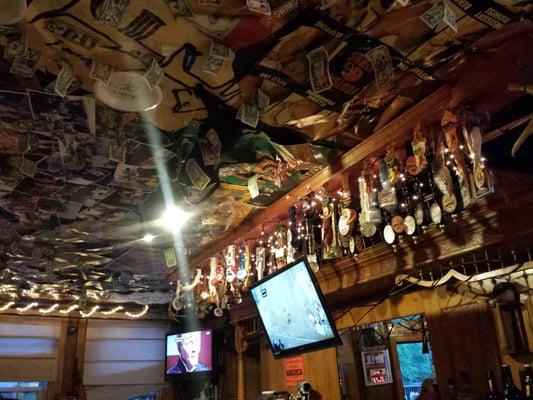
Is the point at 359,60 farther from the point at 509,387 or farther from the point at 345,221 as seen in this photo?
the point at 509,387

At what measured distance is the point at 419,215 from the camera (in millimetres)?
2527

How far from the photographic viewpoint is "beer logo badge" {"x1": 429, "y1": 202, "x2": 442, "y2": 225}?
2.41 m

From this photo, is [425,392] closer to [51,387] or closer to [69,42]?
[69,42]

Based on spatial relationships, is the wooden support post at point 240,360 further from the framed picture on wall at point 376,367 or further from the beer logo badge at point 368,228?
the beer logo badge at point 368,228

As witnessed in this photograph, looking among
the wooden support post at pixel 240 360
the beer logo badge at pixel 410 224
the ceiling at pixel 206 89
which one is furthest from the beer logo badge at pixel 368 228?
the wooden support post at pixel 240 360

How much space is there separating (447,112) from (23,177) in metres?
2.59

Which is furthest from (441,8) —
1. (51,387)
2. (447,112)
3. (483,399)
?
(51,387)

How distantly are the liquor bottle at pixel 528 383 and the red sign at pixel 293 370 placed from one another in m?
2.08

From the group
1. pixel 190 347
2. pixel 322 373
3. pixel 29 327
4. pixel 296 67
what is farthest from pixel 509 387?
pixel 29 327

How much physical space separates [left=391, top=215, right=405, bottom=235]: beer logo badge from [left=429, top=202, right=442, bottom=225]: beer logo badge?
0.21m

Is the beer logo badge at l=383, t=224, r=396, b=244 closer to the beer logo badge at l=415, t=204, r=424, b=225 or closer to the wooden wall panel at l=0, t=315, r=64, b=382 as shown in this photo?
the beer logo badge at l=415, t=204, r=424, b=225

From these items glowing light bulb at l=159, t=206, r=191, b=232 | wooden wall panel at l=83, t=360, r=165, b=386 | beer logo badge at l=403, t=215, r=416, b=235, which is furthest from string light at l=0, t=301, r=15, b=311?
beer logo badge at l=403, t=215, r=416, b=235

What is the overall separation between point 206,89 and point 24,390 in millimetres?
6241

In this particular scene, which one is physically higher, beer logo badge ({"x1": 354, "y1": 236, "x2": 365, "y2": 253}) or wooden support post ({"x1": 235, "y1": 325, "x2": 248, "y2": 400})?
beer logo badge ({"x1": 354, "y1": 236, "x2": 365, "y2": 253})
